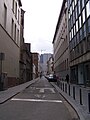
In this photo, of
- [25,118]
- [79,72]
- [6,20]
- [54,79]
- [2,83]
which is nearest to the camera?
[25,118]

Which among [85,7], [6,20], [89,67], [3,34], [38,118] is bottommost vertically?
[38,118]

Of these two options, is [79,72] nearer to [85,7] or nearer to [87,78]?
[87,78]

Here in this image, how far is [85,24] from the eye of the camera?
2592 cm

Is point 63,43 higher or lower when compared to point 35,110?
higher

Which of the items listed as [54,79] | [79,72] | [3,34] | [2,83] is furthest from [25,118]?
[54,79]

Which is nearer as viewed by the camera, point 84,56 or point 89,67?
point 89,67

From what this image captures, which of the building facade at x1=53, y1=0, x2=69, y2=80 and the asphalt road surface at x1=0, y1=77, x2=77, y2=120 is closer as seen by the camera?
the asphalt road surface at x1=0, y1=77, x2=77, y2=120

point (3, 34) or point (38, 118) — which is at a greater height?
point (3, 34)

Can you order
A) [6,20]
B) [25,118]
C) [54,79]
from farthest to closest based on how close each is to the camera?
[54,79]
[6,20]
[25,118]

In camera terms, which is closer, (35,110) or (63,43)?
(35,110)

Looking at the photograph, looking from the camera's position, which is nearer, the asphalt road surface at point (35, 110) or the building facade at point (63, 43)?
the asphalt road surface at point (35, 110)

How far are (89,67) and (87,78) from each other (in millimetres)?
1847

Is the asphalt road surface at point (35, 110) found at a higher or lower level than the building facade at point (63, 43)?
lower

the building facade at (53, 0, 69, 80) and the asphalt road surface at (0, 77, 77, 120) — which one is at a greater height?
the building facade at (53, 0, 69, 80)
